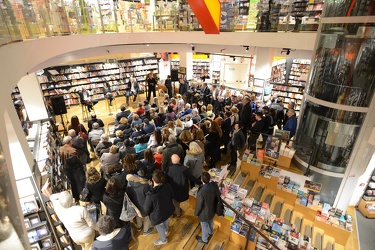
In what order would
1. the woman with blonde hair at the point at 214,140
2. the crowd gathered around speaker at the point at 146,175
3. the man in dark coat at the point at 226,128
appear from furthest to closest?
the man in dark coat at the point at 226,128
the woman with blonde hair at the point at 214,140
the crowd gathered around speaker at the point at 146,175

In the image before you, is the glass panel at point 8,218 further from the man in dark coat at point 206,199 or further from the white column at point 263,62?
the white column at point 263,62

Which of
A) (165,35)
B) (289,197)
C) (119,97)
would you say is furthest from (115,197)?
(119,97)

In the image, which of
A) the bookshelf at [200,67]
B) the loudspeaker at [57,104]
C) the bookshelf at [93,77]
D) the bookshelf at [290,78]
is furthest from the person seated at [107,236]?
the bookshelf at [200,67]

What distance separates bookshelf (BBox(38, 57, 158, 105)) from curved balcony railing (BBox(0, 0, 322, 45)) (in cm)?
367

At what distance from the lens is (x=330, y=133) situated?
214 inches

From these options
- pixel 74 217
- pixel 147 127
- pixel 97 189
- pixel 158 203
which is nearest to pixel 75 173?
pixel 97 189

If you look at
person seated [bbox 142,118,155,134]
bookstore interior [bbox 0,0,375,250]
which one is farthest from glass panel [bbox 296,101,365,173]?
person seated [bbox 142,118,155,134]

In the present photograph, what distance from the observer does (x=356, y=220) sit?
233 inches

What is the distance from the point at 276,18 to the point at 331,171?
5496 millimetres

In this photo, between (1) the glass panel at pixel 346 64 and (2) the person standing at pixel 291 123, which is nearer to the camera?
(1) the glass panel at pixel 346 64

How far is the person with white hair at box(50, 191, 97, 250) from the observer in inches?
117

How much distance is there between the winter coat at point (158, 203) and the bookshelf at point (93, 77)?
382 inches

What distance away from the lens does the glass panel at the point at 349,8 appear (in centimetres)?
439

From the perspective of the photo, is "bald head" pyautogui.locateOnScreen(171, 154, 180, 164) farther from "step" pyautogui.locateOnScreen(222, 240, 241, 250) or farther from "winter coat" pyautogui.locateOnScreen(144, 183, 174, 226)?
"step" pyautogui.locateOnScreen(222, 240, 241, 250)
